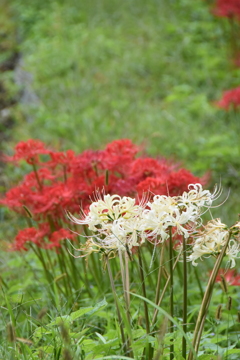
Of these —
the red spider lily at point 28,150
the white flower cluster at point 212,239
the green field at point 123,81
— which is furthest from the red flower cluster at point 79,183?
the green field at point 123,81

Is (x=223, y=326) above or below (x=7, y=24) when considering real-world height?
below

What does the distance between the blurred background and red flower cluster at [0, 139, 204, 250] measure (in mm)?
1695

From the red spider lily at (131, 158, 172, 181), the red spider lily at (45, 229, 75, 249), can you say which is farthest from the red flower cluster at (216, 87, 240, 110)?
the red spider lily at (45, 229, 75, 249)

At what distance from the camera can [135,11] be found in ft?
30.4

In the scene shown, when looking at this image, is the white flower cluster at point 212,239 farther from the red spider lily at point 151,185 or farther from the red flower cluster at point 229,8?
the red flower cluster at point 229,8

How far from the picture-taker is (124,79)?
7551 mm

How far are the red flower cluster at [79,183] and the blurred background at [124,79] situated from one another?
5.56 ft

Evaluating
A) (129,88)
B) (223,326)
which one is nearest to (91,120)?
(129,88)

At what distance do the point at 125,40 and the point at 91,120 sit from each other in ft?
9.19

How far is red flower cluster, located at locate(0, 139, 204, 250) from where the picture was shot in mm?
2520

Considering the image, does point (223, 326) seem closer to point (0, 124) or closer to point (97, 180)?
point (97, 180)

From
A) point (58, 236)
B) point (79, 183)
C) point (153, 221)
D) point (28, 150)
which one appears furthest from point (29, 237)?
point (153, 221)

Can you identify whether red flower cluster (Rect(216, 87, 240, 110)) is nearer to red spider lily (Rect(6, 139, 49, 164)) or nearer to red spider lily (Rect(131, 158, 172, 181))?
red spider lily (Rect(131, 158, 172, 181))

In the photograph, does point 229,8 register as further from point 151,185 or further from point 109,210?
point 109,210
